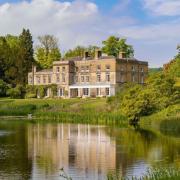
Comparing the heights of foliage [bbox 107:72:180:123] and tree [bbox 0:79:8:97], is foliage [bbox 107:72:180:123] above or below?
below

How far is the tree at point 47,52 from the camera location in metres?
102

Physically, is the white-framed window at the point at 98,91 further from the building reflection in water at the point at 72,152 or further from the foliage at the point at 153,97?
the building reflection in water at the point at 72,152

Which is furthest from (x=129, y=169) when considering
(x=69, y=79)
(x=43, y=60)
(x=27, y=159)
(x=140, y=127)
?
(x=43, y=60)

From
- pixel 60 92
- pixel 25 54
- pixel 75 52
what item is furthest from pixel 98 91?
pixel 75 52

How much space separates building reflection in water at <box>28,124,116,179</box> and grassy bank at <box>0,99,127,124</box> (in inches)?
412

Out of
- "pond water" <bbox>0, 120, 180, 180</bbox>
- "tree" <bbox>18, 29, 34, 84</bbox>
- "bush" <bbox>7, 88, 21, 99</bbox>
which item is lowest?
"pond water" <bbox>0, 120, 180, 180</bbox>

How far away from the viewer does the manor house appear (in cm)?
8156

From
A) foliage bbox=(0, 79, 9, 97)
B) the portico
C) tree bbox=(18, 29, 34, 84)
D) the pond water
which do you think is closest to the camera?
the pond water

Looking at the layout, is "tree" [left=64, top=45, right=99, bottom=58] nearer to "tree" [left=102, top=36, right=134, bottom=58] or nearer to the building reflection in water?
"tree" [left=102, top=36, right=134, bottom=58]

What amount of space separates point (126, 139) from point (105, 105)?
24744mm

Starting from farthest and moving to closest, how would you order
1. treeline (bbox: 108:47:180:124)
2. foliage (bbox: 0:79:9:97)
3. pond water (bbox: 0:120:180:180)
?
foliage (bbox: 0:79:9:97), treeline (bbox: 108:47:180:124), pond water (bbox: 0:120:180:180)

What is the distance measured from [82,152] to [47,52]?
75.1 m

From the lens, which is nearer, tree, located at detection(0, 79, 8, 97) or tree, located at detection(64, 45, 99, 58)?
tree, located at detection(0, 79, 8, 97)

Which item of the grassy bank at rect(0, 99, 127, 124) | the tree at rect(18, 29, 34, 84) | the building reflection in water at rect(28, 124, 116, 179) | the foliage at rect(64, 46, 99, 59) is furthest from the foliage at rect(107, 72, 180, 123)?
the foliage at rect(64, 46, 99, 59)
